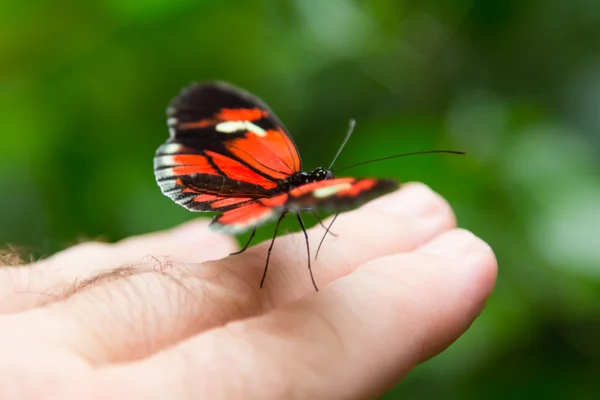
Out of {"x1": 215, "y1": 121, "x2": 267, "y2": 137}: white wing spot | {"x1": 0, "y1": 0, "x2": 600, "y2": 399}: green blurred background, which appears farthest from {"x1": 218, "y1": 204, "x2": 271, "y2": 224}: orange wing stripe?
{"x1": 0, "y1": 0, "x2": 600, "y2": 399}: green blurred background

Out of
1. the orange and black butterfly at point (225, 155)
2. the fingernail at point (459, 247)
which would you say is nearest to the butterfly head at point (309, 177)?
the orange and black butterfly at point (225, 155)

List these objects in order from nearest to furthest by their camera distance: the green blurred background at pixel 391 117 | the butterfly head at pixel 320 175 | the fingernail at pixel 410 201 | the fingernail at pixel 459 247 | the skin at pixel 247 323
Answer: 1. the skin at pixel 247 323
2. the fingernail at pixel 459 247
3. the butterfly head at pixel 320 175
4. the fingernail at pixel 410 201
5. the green blurred background at pixel 391 117

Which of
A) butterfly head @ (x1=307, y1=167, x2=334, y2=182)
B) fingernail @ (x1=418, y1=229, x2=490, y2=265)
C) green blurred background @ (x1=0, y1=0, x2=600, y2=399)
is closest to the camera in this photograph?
fingernail @ (x1=418, y1=229, x2=490, y2=265)

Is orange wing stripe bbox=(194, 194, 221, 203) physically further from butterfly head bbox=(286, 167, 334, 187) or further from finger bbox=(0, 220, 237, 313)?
butterfly head bbox=(286, 167, 334, 187)

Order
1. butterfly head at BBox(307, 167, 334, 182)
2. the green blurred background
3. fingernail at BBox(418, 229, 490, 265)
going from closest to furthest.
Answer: fingernail at BBox(418, 229, 490, 265) → butterfly head at BBox(307, 167, 334, 182) → the green blurred background

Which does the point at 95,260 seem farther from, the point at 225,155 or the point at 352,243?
the point at 352,243

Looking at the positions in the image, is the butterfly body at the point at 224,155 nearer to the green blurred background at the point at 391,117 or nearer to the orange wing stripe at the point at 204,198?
the orange wing stripe at the point at 204,198

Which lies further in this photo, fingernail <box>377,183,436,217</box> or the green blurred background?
the green blurred background

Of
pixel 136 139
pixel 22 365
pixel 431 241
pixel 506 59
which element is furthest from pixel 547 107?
pixel 22 365

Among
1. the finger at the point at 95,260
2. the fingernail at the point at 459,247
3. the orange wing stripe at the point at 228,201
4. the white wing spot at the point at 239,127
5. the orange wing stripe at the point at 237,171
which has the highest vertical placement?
the white wing spot at the point at 239,127
